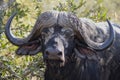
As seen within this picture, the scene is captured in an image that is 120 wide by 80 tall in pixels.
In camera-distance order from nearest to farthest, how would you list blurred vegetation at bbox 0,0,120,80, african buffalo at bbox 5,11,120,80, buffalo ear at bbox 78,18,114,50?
african buffalo at bbox 5,11,120,80
buffalo ear at bbox 78,18,114,50
blurred vegetation at bbox 0,0,120,80

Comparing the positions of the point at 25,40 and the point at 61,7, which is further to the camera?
the point at 61,7

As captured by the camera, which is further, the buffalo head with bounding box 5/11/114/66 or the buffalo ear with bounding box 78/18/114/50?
the buffalo ear with bounding box 78/18/114/50

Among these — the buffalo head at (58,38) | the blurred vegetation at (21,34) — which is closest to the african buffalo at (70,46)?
the buffalo head at (58,38)

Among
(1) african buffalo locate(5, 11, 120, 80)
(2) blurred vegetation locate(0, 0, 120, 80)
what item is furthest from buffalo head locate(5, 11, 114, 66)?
(2) blurred vegetation locate(0, 0, 120, 80)

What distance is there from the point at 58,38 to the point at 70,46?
1.05 feet

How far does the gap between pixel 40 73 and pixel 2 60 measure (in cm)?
71

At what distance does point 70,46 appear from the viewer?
22.3ft

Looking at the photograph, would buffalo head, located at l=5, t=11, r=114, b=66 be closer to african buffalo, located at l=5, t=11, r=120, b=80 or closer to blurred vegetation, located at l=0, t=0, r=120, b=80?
african buffalo, located at l=5, t=11, r=120, b=80

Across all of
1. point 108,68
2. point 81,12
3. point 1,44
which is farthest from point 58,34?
point 81,12

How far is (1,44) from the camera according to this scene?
847cm

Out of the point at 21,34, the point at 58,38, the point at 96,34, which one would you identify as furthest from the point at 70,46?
the point at 21,34

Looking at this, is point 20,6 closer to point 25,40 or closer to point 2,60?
point 2,60

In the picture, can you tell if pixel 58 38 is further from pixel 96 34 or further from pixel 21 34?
pixel 21 34

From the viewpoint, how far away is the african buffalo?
6614mm
